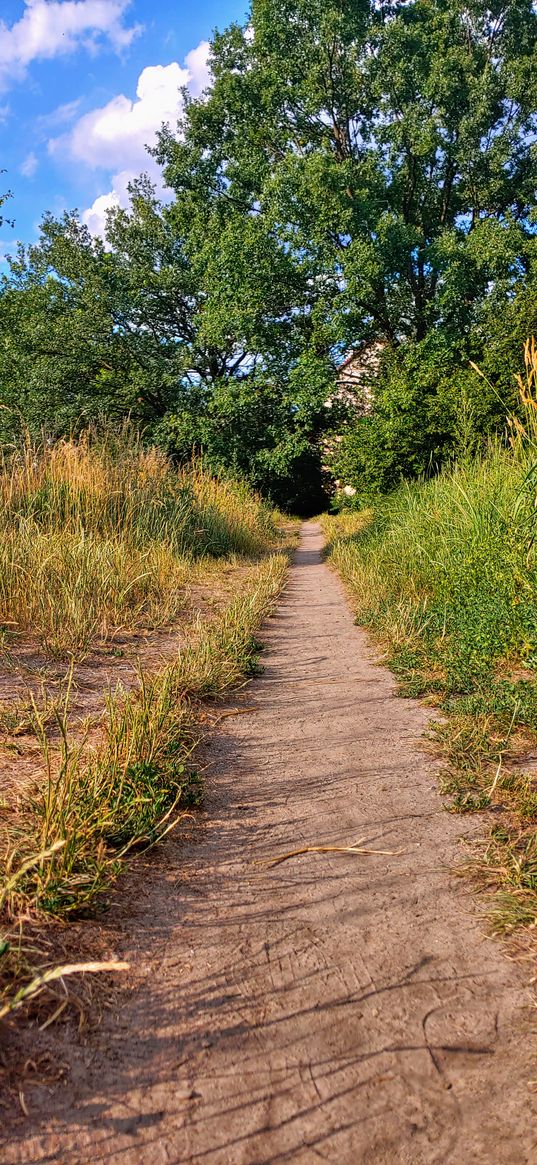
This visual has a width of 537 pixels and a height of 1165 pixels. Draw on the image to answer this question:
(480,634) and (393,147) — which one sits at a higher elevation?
(393,147)

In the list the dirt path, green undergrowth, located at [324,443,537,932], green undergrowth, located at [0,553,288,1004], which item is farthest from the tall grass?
the dirt path

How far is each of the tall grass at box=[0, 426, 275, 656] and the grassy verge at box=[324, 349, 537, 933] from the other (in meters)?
2.15

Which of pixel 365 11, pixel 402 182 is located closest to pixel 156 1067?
pixel 402 182

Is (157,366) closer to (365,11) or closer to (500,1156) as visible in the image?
(365,11)

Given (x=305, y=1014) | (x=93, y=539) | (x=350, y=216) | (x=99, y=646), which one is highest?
(x=350, y=216)

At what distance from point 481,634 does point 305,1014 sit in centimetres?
316

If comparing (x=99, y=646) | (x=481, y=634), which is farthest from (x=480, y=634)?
(x=99, y=646)

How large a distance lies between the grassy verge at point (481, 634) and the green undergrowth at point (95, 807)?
1144 millimetres

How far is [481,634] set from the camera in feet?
14.4

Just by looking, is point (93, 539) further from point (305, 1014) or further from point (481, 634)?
point (305, 1014)

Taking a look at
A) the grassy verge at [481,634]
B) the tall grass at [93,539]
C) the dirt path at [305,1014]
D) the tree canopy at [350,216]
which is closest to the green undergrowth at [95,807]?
the dirt path at [305,1014]

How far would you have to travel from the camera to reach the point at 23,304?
901 inches

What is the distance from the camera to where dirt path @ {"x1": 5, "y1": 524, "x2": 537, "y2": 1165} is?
1282 millimetres

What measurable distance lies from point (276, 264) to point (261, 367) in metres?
2.52
